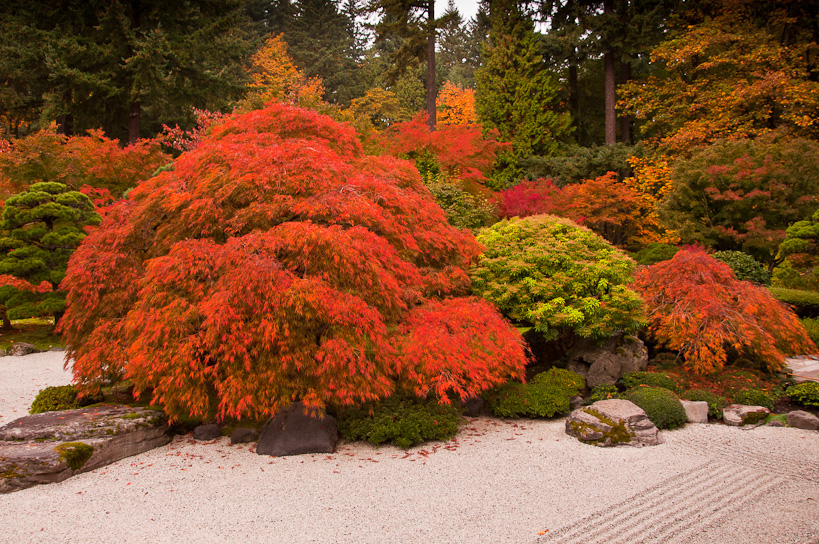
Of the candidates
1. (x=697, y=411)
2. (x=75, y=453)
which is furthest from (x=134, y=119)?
(x=697, y=411)

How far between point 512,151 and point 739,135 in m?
8.04

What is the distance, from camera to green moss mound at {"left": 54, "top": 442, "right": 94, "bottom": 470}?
526cm

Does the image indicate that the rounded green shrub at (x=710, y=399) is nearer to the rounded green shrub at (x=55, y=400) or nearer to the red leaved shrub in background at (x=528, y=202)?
the red leaved shrub in background at (x=528, y=202)

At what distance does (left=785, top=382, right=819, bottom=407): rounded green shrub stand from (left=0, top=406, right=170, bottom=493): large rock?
31.9 feet

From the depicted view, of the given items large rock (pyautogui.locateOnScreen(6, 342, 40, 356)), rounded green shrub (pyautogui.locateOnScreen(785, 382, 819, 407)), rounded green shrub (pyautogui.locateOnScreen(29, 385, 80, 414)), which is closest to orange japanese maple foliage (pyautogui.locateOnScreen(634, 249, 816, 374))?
rounded green shrub (pyautogui.locateOnScreen(785, 382, 819, 407))

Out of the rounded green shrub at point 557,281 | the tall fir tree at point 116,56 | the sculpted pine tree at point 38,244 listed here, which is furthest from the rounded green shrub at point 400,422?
the tall fir tree at point 116,56

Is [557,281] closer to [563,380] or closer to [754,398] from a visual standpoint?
[563,380]

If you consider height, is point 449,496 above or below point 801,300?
below

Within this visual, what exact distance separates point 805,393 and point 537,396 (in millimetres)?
4351

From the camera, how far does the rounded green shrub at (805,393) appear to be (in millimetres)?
7484

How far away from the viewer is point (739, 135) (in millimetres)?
16172

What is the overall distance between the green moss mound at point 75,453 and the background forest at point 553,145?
1.33 metres

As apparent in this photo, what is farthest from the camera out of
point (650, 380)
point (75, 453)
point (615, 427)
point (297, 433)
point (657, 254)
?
point (657, 254)

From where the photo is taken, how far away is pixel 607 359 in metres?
8.62
